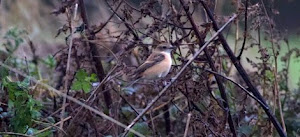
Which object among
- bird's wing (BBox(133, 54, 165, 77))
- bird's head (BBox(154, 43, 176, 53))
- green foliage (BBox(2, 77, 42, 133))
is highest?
bird's head (BBox(154, 43, 176, 53))

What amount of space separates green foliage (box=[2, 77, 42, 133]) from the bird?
2.16 feet

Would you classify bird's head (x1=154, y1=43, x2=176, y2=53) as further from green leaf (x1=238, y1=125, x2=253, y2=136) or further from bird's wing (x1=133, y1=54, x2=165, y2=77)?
green leaf (x1=238, y1=125, x2=253, y2=136)

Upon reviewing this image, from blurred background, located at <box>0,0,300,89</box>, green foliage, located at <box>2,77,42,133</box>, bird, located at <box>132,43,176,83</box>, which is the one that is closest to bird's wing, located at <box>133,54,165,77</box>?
bird, located at <box>132,43,176,83</box>

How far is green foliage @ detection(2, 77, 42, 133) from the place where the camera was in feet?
14.0

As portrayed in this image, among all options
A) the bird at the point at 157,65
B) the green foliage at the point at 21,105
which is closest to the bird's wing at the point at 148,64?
the bird at the point at 157,65

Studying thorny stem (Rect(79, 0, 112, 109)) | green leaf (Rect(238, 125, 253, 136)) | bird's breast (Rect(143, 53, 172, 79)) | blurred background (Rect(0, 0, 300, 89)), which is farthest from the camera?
blurred background (Rect(0, 0, 300, 89))

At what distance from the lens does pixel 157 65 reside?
4.39m

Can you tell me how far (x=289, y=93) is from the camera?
6012 millimetres

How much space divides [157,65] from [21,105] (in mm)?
838

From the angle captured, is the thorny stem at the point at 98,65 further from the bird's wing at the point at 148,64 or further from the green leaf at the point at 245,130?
the green leaf at the point at 245,130

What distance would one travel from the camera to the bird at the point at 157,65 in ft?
14.3

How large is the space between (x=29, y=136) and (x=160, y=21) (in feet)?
3.50

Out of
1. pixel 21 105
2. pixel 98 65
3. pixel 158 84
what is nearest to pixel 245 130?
pixel 158 84

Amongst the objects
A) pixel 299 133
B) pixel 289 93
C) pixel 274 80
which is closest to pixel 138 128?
pixel 274 80
